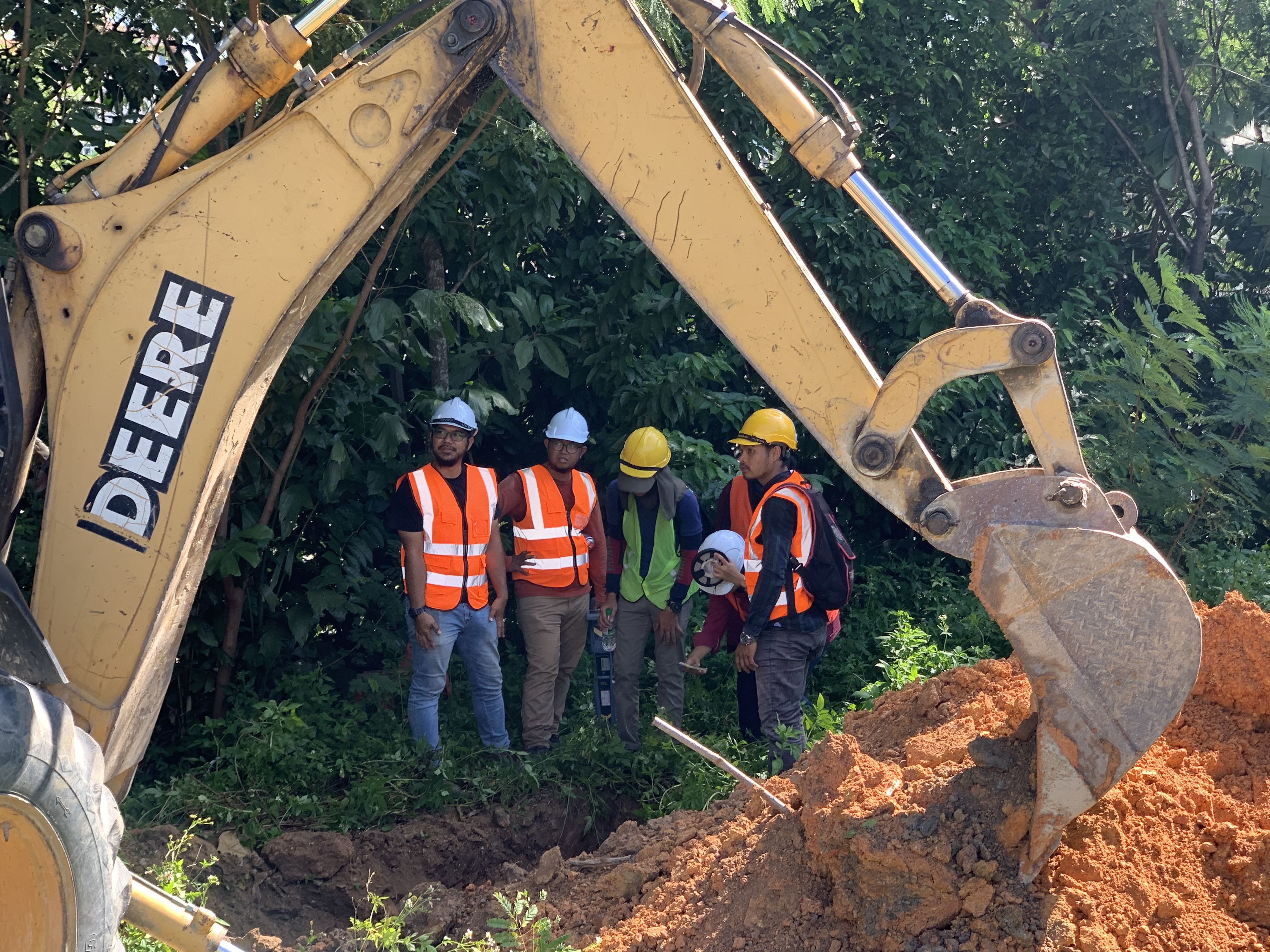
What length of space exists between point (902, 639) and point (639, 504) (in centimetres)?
181

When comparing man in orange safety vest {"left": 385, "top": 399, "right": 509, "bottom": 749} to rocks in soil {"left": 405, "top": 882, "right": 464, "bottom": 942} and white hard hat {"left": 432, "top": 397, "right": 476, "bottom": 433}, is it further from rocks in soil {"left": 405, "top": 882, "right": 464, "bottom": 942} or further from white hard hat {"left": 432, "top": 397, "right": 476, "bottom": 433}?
rocks in soil {"left": 405, "top": 882, "right": 464, "bottom": 942}

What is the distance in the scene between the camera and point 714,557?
6.22 meters

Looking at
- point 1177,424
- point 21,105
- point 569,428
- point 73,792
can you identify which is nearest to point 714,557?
point 569,428

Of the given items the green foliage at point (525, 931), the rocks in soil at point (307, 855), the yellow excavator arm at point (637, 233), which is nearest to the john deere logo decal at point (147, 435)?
the yellow excavator arm at point (637, 233)

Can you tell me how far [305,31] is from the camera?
11.8 feet

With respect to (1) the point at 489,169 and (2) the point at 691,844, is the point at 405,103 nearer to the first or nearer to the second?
(2) the point at 691,844

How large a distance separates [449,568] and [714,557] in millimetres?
1444

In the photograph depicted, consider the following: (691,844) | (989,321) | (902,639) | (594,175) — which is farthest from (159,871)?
(902,639)

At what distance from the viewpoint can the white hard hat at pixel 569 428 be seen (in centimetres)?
654

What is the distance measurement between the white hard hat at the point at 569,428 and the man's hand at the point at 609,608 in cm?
96

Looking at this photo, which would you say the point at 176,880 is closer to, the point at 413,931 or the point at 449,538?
the point at 413,931

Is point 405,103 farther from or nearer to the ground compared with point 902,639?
farther from the ground

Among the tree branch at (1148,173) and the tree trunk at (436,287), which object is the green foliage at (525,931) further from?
the tree branch at (1148,173)

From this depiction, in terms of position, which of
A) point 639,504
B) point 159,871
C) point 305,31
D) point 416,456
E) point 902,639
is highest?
point 305,31
